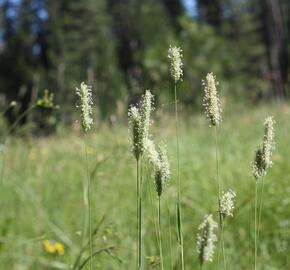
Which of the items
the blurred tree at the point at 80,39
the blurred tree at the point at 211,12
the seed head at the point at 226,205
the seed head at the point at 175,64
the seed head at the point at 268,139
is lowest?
the seed head at the point at 226,205

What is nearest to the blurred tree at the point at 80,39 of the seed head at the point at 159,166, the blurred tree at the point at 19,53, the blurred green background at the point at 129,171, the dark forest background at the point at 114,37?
the dark forest background at the point at 114,37

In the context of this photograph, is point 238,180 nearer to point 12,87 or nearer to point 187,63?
point 187,63

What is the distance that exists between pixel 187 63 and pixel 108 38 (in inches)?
493

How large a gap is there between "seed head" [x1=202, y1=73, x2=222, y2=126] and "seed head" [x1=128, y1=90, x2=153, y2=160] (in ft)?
0.28

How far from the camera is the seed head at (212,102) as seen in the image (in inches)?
32.1

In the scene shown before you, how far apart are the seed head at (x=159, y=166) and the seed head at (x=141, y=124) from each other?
24 mm

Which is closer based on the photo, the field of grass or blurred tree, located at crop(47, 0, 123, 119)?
the field of grass

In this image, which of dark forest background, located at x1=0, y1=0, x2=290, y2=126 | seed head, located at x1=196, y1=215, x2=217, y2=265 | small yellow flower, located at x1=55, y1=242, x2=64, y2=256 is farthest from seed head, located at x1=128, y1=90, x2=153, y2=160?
dark forest background, located at x1=0, y1=0, x2=290, y2=126

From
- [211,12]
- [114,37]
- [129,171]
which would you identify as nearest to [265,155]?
[129,171]

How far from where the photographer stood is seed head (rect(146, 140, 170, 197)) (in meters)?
0.83

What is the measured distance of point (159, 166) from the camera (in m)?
0.84

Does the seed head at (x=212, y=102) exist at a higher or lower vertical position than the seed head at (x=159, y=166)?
higher

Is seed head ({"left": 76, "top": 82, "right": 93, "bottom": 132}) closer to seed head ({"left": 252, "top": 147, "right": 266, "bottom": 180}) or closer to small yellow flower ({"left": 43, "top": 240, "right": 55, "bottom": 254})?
seed head ({"left": 252, "top": 147, "right": 266, "bottom": 180})

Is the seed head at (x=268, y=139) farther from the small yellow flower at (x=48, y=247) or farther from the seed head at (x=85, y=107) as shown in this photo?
the small yellow flower at (x=48, y=247)
